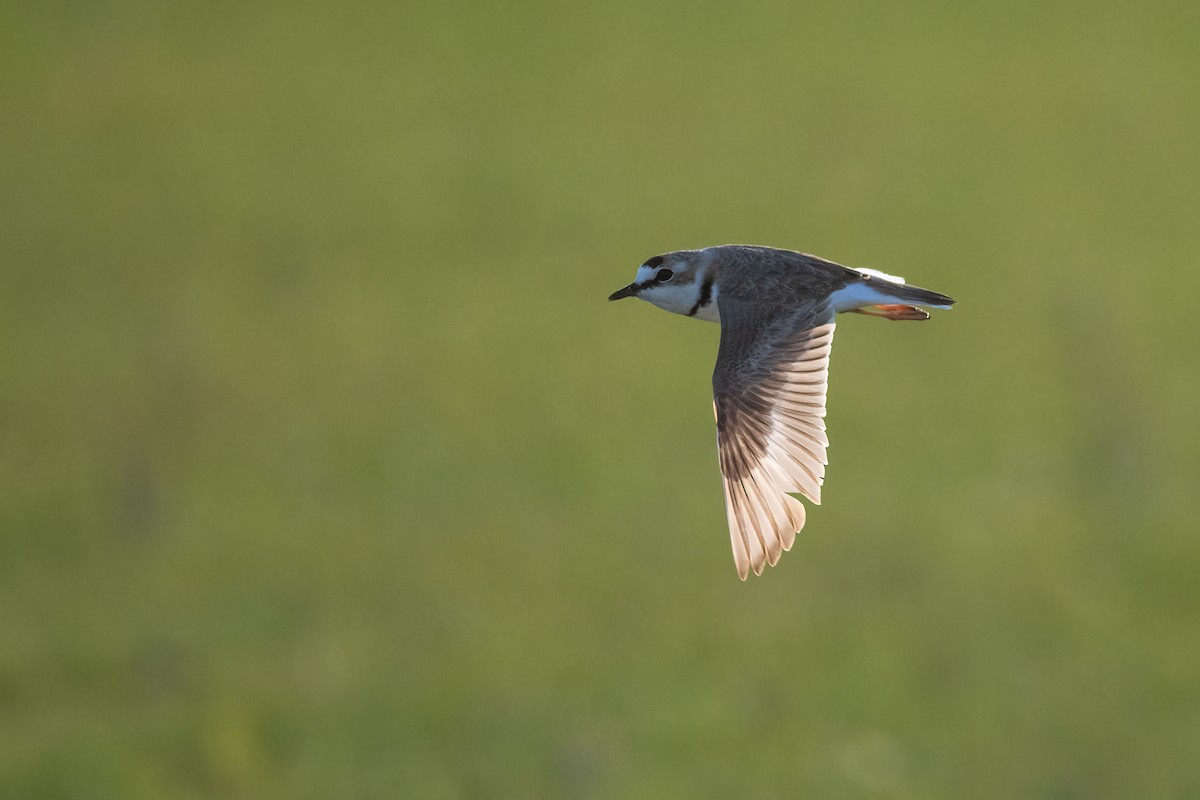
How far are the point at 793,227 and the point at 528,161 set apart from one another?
891cm

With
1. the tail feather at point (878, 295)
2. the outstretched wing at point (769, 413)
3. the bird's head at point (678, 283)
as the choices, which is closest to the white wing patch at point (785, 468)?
the outstretched wing at point (769, 413)

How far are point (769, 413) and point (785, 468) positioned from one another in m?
0.40

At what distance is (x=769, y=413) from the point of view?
10.2 meters

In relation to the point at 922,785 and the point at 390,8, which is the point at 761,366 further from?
the point at 390,8

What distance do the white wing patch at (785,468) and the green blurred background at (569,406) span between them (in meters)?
24.2

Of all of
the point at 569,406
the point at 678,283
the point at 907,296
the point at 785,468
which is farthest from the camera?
the point at 569,406

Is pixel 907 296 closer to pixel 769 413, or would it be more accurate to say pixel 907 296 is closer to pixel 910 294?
pixel 910 294

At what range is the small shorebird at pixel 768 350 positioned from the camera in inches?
387

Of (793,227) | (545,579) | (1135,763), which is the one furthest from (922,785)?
(793,227)

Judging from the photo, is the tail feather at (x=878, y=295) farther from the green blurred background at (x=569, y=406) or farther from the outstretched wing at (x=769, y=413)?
the green blurred background at (x=569, y=406)

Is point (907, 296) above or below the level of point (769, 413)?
above

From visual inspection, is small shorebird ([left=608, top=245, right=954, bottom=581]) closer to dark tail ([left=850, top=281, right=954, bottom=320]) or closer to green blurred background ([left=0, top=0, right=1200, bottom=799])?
dark tail ([left=850, top=281, right=954, bottom=320])

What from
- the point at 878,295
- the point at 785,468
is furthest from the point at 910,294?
the point at 785,468

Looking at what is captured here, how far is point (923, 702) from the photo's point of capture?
3638 cm
